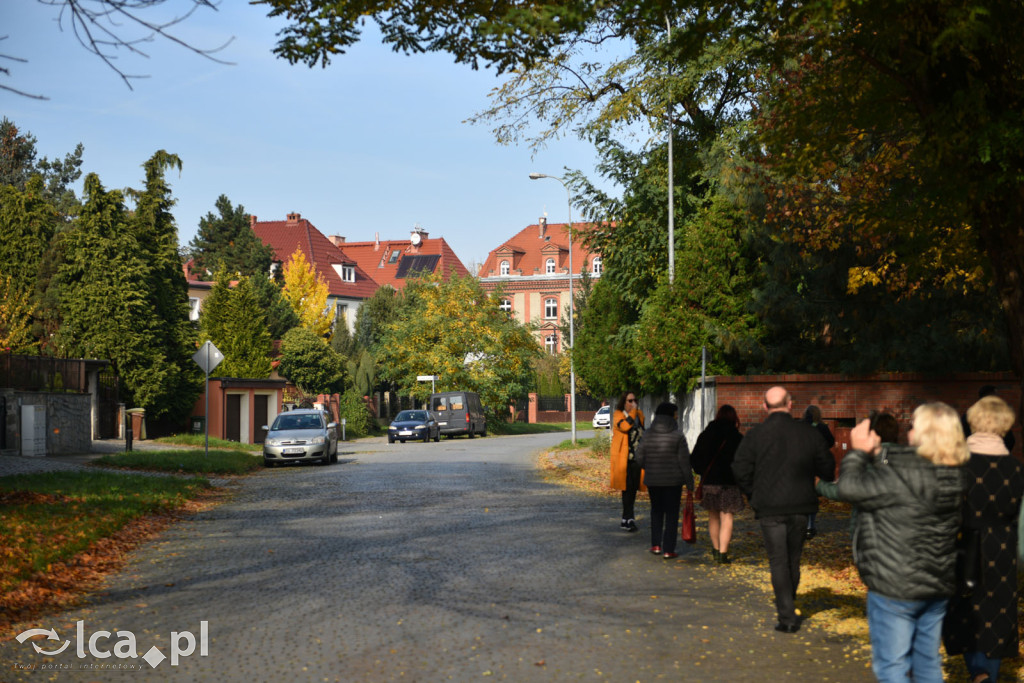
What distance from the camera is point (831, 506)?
17188 mm

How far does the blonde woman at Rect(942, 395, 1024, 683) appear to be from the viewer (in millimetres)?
6020

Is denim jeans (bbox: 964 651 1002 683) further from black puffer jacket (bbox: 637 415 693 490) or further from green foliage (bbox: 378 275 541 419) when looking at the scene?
green foliage (bbox: 378 275 541 419)

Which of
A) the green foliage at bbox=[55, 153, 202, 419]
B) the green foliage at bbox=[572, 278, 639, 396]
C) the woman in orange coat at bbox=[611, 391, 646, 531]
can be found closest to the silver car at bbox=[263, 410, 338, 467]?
the green foliage at bbox=[572, 278, 639, 396]

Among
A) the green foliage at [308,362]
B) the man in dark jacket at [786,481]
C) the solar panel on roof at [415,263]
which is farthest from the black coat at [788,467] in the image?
the solar panel on roof at [415,263]

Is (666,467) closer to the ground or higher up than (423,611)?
higher up

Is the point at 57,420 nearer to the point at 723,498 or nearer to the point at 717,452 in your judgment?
the point at 717,452

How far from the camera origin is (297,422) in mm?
29953

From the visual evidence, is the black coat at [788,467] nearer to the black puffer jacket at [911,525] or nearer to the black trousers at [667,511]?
the black trousers at [667,511]

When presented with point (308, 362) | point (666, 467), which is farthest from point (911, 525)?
point (308, 362)

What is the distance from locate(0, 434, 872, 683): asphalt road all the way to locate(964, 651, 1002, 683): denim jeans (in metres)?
0.76

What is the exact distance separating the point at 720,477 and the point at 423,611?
390cm

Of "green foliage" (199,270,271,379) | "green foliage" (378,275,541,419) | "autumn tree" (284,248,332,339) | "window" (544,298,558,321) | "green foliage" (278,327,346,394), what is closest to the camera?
"green foliage" (199,270,271,379)

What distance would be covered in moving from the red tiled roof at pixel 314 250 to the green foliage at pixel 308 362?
31081mm

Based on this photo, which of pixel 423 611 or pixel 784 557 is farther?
pixel 423 611
